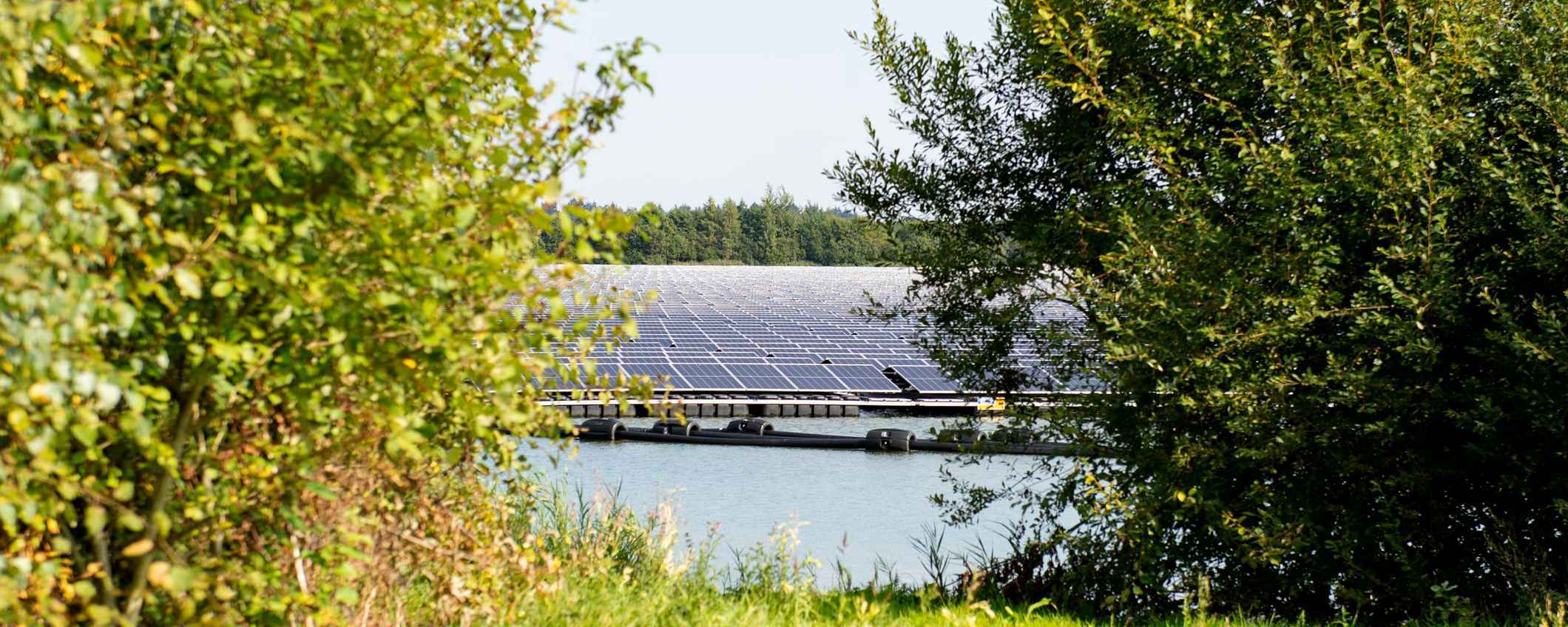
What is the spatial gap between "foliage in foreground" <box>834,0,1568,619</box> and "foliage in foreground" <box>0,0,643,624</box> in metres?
4.59

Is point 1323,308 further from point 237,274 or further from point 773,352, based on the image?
point 773,352

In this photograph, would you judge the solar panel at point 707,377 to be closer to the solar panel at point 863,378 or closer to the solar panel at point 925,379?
the solar panel at point 863,378

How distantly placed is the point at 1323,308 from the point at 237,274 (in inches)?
277

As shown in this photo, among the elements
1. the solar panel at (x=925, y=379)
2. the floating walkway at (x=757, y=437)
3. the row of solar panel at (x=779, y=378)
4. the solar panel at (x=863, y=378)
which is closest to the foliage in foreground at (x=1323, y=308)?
the floating walkway at (x=757, y=437)

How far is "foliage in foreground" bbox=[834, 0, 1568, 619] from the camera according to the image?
307 inches

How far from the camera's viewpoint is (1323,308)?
8.35 meters

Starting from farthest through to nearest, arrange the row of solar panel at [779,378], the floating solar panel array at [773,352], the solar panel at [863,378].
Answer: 1. the solar panel at [863,378]
2. the floating solar panel array at [773,352]
3. the row of solar panel at [779,378]

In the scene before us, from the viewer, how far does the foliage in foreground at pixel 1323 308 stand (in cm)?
780

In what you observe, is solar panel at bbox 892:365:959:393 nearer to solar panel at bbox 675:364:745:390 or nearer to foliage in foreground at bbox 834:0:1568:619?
solar panel at bbox 675:364:745:390

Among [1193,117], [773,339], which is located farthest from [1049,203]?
[773,339]

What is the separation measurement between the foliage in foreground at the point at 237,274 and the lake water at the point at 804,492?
3.05m

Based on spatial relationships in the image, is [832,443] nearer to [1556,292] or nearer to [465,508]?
[1556,292]

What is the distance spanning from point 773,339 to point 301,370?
27553 millimetres

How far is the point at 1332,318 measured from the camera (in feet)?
27.8
